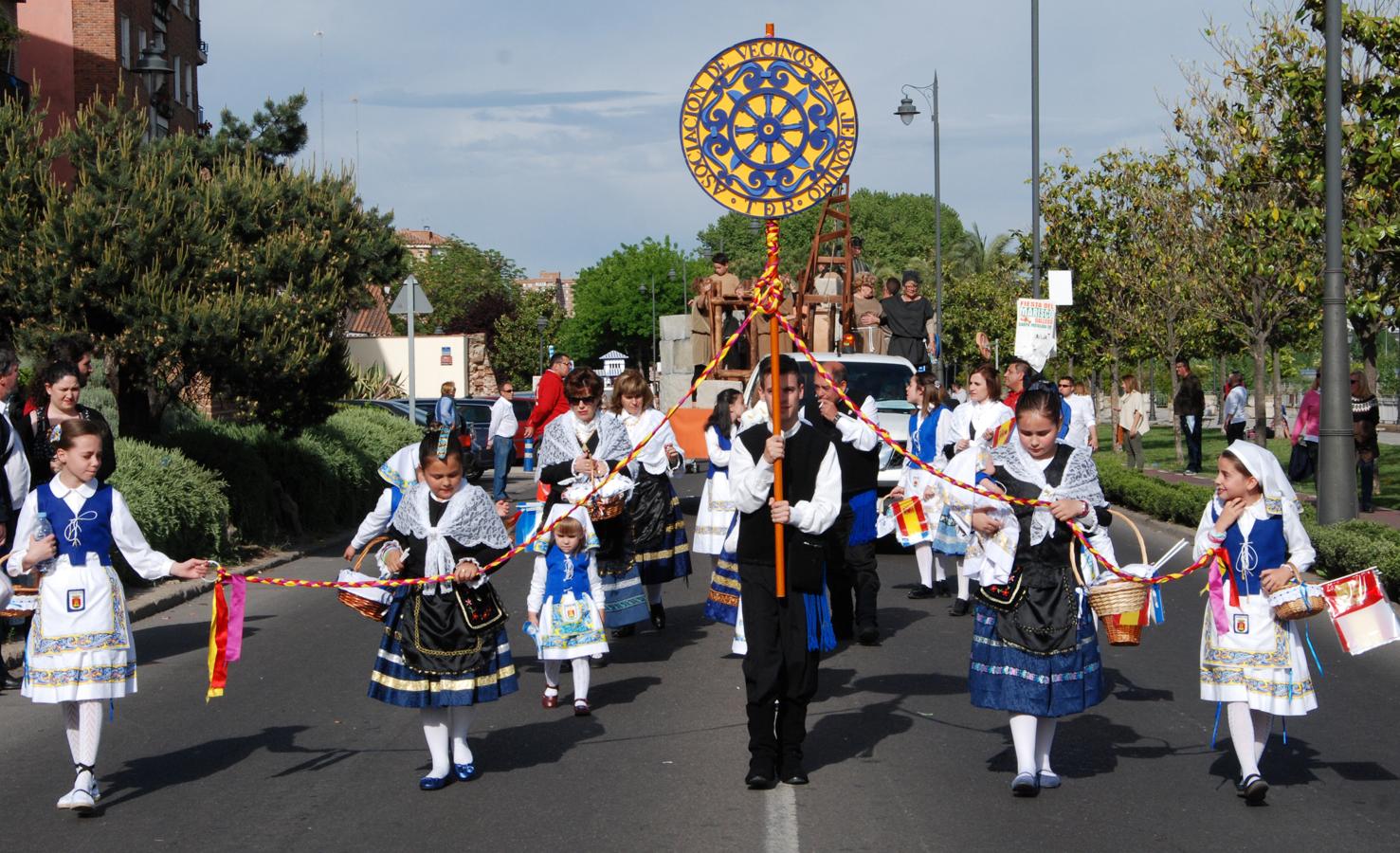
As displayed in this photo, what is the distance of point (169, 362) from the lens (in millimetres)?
15492

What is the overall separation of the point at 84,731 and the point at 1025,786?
375cm

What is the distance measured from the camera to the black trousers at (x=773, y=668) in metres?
6.57

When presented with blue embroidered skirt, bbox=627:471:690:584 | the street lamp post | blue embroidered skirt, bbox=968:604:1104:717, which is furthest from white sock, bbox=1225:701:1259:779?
the street lamp post

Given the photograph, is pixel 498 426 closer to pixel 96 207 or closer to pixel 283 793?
pixel 96 207

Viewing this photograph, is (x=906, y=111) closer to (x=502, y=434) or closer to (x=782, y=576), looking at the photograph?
(x=502, y=434)

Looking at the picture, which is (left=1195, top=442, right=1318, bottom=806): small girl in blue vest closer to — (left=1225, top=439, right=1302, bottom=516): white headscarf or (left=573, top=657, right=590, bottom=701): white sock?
(left=1225, top=439, right=1302, bottom=516): white headscarf

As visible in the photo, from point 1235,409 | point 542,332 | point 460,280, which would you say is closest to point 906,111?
point 1235,409

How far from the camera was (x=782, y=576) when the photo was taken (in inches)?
259

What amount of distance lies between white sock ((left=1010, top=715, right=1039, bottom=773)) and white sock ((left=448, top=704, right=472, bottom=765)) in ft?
7.42

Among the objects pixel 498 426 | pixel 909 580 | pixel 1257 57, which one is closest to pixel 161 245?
pixel 909 580

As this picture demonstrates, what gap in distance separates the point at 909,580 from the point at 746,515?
7625 millimetres

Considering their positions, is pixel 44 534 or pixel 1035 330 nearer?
pixel 44 534

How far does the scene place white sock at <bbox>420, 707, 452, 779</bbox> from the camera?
263 inches

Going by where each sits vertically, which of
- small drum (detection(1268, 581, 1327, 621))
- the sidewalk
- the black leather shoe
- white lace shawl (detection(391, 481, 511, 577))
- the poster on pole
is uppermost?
the poster on pole
